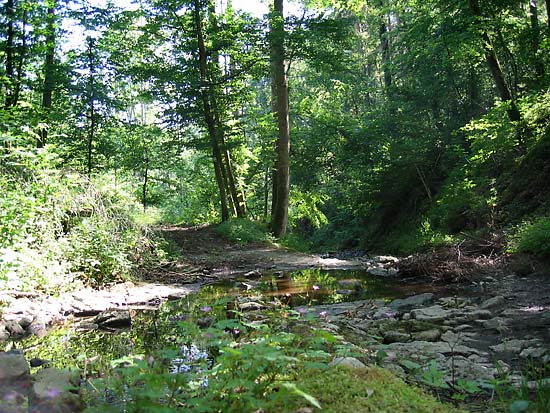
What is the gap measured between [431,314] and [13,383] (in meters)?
4.50

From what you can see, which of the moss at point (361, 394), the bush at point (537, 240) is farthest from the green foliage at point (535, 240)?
the moss at point (361, 394)

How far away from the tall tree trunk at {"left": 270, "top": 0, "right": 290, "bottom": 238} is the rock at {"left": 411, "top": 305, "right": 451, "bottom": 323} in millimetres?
11118

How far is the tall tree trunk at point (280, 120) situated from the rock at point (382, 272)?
23.4 feet

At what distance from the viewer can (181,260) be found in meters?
11.5

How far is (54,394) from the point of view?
242 cm

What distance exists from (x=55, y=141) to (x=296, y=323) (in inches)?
526

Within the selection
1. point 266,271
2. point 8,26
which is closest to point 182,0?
point 8,26

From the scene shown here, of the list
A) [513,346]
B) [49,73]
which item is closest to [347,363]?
[513,346]

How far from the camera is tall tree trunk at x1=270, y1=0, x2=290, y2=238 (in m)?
14.7

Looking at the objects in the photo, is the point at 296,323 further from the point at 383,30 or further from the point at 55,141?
the point at 383,30

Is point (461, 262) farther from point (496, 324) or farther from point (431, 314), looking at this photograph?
point (496, 324)

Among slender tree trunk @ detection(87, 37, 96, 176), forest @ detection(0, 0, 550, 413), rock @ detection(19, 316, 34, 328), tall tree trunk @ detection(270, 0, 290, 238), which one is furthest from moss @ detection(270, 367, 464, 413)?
tall tree trunk @ detection(270, 0, 290, 238)

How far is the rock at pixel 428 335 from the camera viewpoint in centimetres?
446

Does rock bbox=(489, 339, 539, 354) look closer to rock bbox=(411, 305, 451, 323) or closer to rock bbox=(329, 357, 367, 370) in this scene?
rock bbox=(411, 305, 451, 323)
